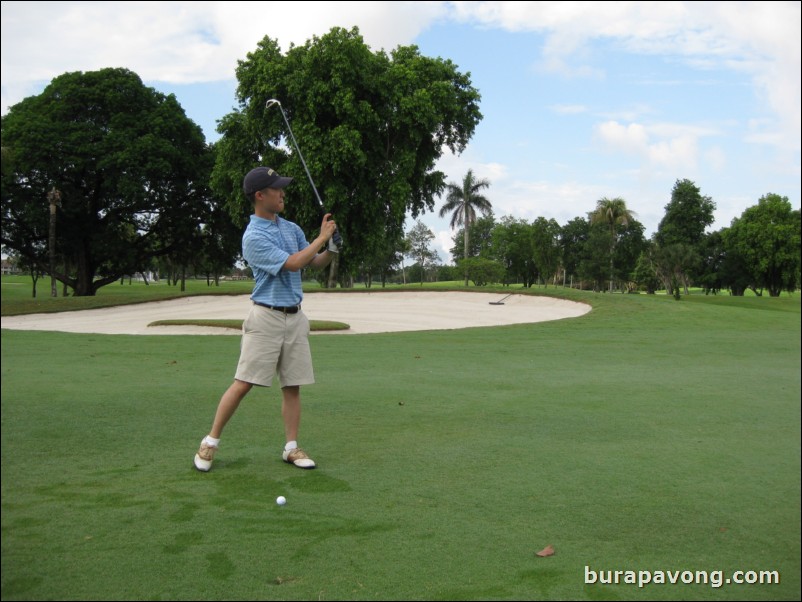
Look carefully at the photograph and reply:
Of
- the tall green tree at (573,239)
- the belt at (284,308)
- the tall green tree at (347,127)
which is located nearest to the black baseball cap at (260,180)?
the belt at (284,308)

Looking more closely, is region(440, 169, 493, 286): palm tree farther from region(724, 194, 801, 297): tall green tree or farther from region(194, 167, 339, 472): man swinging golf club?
region(194, 167, 339, 472): man swinging golf club

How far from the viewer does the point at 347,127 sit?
3869 centimetres

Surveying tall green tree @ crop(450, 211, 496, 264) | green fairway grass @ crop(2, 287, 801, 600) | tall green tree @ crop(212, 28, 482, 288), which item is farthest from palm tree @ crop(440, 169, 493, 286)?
green fairway grass @ crop(2, 287, 801, 600)

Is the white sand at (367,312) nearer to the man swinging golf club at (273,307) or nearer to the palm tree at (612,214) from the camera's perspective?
the man swinging golf club at (273,307)

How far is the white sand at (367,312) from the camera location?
24.6m

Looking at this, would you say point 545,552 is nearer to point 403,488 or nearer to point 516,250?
point 403,488

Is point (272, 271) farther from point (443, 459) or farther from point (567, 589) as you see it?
point (567, 589)

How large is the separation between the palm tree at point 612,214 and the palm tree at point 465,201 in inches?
613

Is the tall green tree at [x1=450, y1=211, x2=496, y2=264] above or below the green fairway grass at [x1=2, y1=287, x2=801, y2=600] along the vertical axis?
above

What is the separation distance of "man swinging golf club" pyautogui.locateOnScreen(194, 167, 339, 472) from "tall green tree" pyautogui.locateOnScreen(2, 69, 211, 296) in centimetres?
3230

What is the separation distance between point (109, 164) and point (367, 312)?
16757 millimetres

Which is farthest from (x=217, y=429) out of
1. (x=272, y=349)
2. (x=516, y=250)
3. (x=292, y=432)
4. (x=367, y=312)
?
(x=516, y=250)

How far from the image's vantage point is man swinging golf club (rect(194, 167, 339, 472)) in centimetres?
561

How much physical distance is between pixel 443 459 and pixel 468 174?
3639 inches
